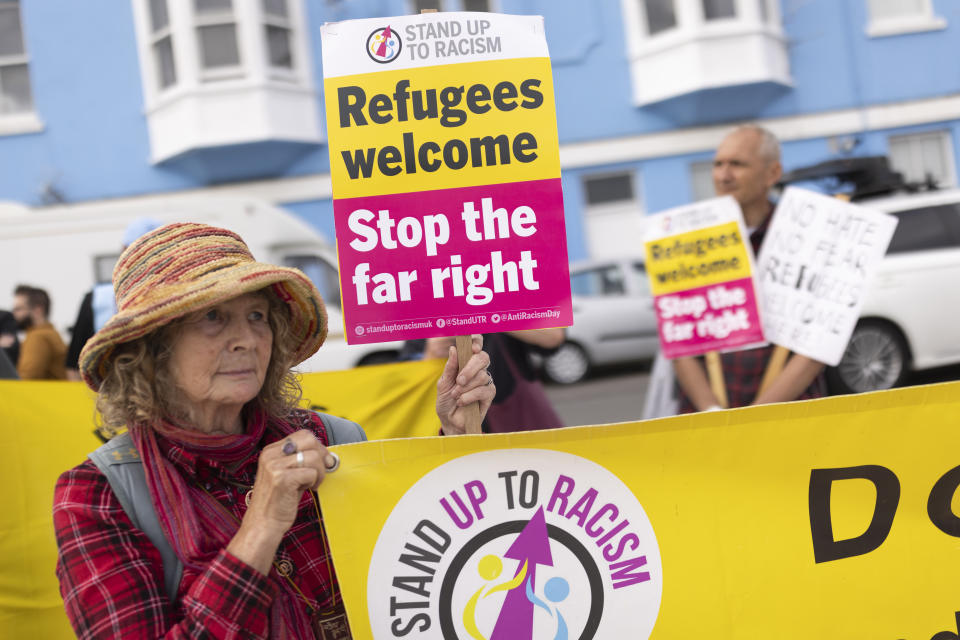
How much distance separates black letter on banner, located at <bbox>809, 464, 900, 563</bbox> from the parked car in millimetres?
9836

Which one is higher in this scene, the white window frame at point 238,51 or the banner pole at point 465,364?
the white window frame at point 238,51

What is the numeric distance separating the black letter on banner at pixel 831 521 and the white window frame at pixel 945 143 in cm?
1454

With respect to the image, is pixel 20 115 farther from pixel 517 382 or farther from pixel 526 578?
pixel 526 578

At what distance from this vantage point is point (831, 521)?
1.98 m

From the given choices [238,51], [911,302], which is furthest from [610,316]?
[238,51]

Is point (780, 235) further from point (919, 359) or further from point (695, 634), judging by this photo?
point (919, 359)

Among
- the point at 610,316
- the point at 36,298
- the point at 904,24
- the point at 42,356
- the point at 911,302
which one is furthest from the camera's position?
the point at 904,24

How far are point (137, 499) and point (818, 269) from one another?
271cm

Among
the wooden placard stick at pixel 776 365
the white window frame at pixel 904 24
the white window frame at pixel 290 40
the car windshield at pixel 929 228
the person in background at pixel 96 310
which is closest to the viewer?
the wooden placard stick at pixel 776 365

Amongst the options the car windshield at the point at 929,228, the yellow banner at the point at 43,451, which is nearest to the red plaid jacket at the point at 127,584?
the yellow banner at the point at 43,451

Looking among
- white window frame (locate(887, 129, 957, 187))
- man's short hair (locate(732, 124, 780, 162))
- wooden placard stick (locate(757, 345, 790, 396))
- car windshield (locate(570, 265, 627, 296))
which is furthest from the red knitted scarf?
white window frame (locate(887, 129, 957, 187))

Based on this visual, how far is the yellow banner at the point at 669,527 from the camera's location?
1.88 m

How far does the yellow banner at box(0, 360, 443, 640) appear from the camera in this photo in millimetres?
2711

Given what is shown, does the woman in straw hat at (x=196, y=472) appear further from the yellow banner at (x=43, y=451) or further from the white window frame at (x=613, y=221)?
the white window frame at (x=613, y=221)
